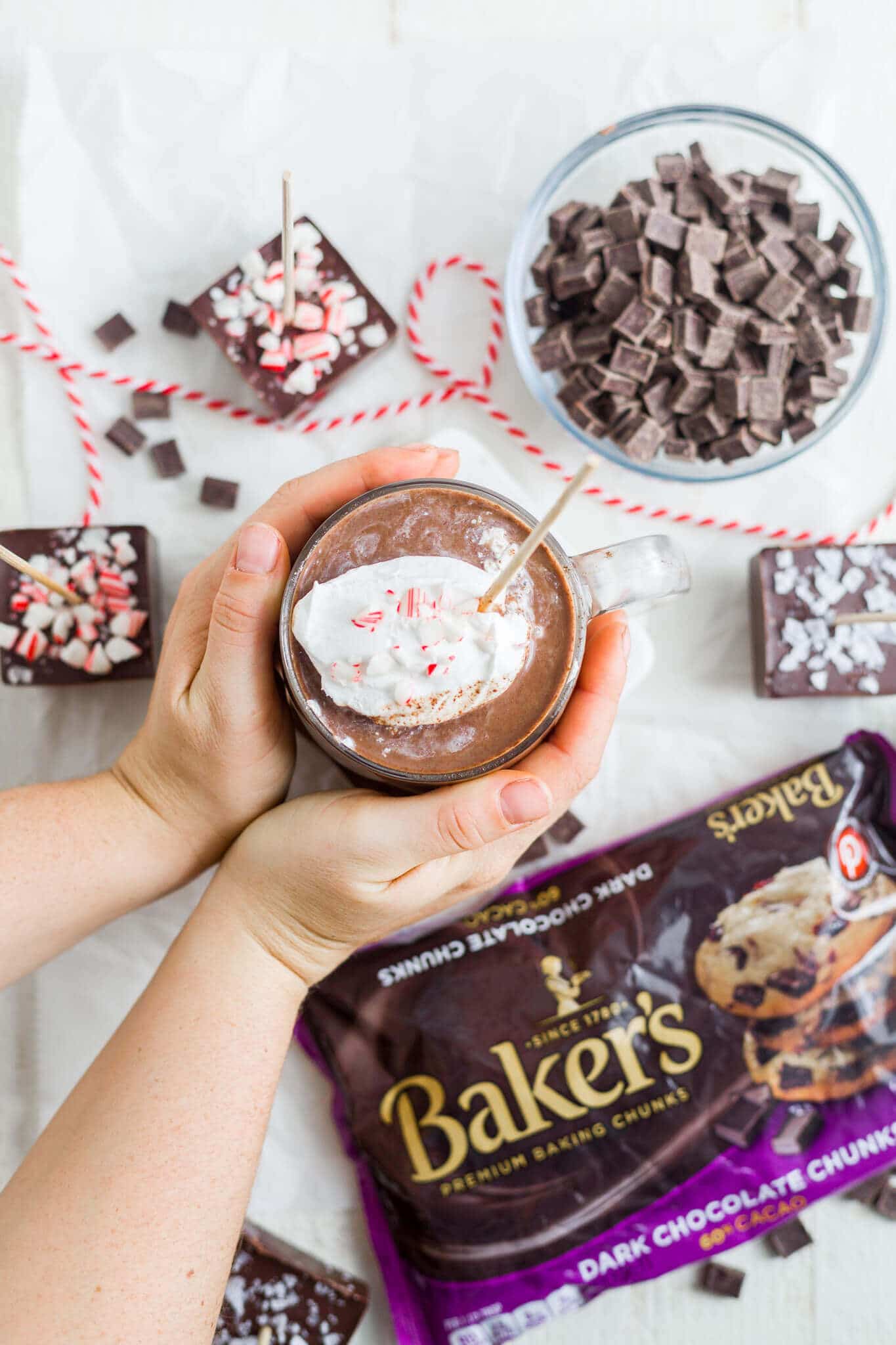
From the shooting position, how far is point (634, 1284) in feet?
5.02

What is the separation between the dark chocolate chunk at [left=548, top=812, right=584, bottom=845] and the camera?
60.7 inches

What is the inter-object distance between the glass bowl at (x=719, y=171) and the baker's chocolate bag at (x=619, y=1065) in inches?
21.7

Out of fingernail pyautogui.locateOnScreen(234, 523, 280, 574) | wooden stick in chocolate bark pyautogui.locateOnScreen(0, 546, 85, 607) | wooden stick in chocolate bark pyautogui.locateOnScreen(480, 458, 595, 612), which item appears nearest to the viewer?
wooden stick in chocolate bark pyautogui.locateOnScreen(480, 458, 595, 612)

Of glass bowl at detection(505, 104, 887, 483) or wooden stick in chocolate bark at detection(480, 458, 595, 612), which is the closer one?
wooden stick in chocolate bark at detection(480, 458, 595, 612)

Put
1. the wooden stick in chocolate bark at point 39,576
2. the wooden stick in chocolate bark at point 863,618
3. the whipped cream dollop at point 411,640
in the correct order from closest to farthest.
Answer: the whipped cream dollop at point 411,640, the wooden stick in chocolate bark at point 39,576, the wooden stick in chocolate bark at point 863,618

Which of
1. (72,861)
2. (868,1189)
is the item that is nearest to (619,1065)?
(868,1189)

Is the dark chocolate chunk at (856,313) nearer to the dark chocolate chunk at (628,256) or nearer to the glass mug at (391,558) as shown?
the dark chocolate chunk at (628,256)

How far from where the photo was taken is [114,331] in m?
1.55

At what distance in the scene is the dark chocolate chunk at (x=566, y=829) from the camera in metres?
1.54

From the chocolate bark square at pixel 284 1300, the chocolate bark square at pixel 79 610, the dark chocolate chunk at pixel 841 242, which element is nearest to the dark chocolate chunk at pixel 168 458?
the chocolate bark square at pixel 79 610

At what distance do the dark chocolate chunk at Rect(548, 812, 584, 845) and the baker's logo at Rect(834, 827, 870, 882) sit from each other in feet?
1.27

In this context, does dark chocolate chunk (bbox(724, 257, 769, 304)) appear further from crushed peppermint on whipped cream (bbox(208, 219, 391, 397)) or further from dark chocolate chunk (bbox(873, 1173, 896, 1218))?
dark chocolate chunk (bbox(873, 1173, 896, 1218))

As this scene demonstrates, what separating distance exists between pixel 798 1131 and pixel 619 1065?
0.28m

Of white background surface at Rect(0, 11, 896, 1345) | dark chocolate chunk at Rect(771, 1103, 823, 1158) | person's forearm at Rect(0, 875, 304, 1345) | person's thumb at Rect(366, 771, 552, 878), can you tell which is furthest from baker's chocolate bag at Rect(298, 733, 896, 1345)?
person's thumb at Rect(366, 771, 552, 878)
